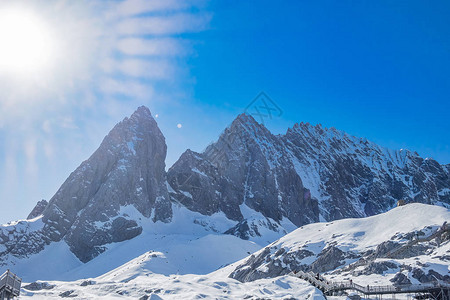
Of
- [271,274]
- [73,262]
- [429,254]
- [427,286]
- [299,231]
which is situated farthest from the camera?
[73,262]

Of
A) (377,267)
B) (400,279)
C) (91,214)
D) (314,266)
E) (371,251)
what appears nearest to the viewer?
(400,279)

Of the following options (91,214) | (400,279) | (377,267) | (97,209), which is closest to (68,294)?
(377,267)

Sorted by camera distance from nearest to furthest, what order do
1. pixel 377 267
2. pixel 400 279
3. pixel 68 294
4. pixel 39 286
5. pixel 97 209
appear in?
pixel 400 279 → pixel 377 267 → pixel 68 294 → pixel 39 286 → pixel 97 209

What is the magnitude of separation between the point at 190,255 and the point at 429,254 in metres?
74.9

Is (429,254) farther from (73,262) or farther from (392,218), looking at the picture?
(73,262)

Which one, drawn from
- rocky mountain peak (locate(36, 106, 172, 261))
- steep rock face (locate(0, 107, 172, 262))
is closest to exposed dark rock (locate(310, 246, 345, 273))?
steep rock face (locate(0, 107, 172, 262))

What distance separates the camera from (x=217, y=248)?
139125 mm

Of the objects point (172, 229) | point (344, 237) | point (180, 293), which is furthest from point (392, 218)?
point (172, 229)

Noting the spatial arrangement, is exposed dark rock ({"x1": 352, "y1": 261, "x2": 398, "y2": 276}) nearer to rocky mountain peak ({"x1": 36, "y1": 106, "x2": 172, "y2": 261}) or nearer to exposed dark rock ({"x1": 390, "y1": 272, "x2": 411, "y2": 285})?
exposed dark rock ({"x1": 390, "y1": 272, "x2": 411, "y2": 285})

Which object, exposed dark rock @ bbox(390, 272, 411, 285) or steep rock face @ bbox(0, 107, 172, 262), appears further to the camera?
steep rock face @ bbox(0, 107, 172, 262)

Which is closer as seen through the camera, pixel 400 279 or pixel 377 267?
pixel 400 279

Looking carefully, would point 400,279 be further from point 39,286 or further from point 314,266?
point 39,286

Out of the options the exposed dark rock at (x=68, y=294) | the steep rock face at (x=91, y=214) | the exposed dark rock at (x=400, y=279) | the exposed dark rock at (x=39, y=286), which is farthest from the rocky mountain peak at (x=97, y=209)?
the exposed dark rock at (x=400, y=279)

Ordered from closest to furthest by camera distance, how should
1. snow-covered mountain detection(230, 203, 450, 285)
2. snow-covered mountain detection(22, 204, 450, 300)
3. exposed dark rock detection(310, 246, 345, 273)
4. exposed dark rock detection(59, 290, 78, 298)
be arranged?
snow-covered mountain detection(22, 204, 450, 300) < snow-covered mountain detection(230, 203, 450, 285) < exposed dark rock detection(59, 290, 78, 298) < exposed dark rock detection(310, 246, 345, 273)
